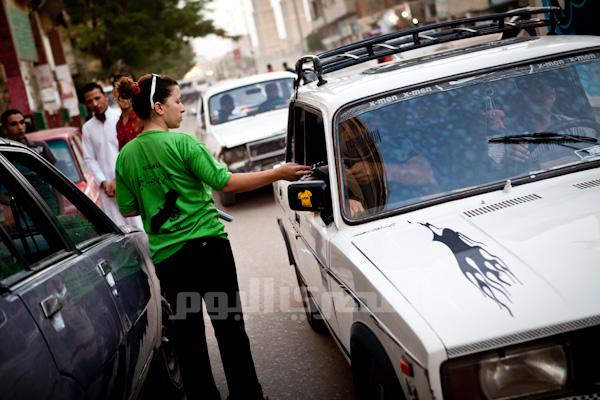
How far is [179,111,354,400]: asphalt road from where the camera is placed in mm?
4328

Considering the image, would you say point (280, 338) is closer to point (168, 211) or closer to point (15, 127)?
point (168, 211)

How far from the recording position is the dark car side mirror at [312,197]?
11.1ft

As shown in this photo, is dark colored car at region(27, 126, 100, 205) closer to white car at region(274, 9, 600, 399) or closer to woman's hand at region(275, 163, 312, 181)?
white car at region(274, 9, 600, 399)

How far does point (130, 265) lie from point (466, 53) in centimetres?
210

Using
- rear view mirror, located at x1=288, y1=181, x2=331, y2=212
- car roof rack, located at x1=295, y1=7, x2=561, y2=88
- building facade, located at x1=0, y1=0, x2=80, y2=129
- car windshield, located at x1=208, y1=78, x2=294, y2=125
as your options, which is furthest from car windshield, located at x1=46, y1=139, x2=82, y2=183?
building facade, located at x1=0, y1=0, x2=80, y2=129

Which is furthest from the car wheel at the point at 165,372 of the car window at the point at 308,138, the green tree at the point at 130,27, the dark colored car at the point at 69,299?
the green tree at the point at 130,27

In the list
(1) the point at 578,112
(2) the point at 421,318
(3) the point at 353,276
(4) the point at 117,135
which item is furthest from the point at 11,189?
(4) the point at 117,135

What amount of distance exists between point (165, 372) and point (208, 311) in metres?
0.39

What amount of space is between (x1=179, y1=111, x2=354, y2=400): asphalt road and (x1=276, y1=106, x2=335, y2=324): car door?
0.54 m

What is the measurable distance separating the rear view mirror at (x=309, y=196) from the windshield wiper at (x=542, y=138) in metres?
0.83

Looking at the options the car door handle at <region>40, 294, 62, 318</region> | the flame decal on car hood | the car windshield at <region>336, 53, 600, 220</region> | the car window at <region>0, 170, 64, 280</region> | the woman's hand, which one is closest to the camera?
the car door handle at <region>40, 294, 62, 318</region>

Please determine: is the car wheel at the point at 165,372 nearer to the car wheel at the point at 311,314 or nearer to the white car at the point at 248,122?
the car wheel at the point at 311,314

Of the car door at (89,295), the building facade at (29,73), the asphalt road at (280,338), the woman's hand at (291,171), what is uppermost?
the building facade at (29,73)

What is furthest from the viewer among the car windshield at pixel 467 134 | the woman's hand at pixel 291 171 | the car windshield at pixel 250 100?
the car windshield at pixel 250 100
